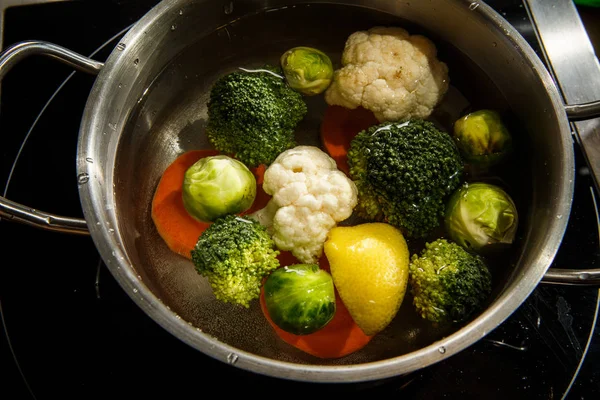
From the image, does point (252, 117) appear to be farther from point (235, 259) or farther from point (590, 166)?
point (590, 166)

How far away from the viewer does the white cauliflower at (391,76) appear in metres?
1.52

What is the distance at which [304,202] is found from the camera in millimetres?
1391

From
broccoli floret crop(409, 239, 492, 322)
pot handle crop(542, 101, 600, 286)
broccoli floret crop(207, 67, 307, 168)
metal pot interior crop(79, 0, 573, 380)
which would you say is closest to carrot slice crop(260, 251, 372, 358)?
metal pot interior crop(79, 0, 573, 380)

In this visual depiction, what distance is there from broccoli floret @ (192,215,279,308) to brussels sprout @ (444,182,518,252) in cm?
52

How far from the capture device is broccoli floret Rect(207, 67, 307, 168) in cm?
146

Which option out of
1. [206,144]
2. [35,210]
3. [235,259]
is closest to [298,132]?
[206,144]

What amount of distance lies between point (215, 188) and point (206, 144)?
1.05 feet

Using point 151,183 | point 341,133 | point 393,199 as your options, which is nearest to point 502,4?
point 341,133

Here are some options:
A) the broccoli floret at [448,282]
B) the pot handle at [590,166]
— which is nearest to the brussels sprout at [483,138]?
the pot handle at [590,166]

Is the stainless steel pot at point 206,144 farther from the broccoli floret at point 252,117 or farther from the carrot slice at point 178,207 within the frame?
the broccoli floret at point 252,117

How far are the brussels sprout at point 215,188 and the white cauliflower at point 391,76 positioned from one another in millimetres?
434

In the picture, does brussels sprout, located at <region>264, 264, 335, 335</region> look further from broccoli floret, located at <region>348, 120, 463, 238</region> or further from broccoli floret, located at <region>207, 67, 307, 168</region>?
broccoli floret, located at <region>207, 67, 307, 168</region>

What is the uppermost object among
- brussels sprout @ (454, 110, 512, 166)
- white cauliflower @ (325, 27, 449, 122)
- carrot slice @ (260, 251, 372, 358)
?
white cauliflower @ (325, 27, 449, 122)

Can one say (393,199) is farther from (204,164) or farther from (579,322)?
(579,322)
